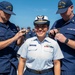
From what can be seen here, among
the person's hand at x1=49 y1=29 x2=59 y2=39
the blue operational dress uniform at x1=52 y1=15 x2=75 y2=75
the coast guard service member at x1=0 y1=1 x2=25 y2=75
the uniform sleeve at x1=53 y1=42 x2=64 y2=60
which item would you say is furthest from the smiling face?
the coast guard service member at x1=0 y1=1 x2=25 y2=75

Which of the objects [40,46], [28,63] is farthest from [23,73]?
[40,46]

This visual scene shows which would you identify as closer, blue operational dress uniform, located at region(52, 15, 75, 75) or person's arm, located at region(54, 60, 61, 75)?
person's arm, located at region(54, 60, 61, 75)

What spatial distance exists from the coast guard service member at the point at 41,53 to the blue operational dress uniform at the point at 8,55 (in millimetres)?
561

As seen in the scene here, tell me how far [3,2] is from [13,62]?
1.06 metres

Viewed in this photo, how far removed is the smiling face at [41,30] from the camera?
3.38m

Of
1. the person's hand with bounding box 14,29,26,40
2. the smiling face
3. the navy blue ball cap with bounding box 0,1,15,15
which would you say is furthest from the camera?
the navy blue ball cap with bounding box 0,1,15,15

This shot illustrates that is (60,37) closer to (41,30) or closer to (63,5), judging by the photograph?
(41,30)

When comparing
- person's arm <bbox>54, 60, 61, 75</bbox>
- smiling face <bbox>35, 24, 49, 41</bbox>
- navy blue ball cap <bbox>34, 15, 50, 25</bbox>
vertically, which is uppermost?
navy blue ball cap <bbox>34, 15, 50, 25</bbox>

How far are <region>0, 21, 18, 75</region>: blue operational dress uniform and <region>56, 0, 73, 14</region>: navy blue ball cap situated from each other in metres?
0.92

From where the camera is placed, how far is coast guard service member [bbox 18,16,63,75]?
133 inches

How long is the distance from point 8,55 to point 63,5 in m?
1.24

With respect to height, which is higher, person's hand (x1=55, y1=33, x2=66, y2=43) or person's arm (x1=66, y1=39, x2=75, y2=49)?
person's hand (x1=55, y1=33, x2=66, y2=43)

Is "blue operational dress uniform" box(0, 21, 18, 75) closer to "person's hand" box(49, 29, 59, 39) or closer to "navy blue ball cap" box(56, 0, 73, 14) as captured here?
"person's hand" box(49, 29, 59, 39)

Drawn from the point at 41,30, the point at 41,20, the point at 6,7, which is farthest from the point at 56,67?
the point at 6,7
